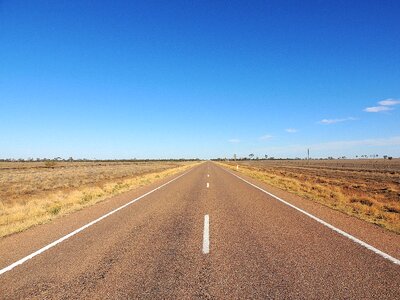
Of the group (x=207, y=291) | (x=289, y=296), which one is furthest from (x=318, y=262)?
(x=207, y=291)

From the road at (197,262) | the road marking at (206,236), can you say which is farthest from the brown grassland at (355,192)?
the road marking at (206,236)

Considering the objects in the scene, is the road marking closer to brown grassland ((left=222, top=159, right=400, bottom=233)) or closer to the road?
the road

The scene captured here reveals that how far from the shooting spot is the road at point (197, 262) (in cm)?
455

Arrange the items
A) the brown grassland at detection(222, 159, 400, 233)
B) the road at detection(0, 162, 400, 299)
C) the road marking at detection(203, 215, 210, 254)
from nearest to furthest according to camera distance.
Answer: the road at detection(0, 162, 400, 299)
the road marking at detection(203, 215, 210, 254)
the brown grassland at detection(222, 159, 400, 233)

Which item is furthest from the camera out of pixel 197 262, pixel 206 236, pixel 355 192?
pixel 355 192

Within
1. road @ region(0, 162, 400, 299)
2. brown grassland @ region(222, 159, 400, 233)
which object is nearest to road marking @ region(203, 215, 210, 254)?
road @ region(0, 162, 400, 299)

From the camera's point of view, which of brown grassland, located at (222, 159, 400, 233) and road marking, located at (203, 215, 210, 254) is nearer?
road marking, located at (203, 215, 210, 254)

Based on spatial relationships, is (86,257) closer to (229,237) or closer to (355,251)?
(229,237)

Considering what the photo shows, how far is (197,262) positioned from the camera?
5805mm

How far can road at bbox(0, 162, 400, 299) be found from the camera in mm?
4547

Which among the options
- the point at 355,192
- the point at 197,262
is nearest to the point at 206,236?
the point at 197,262

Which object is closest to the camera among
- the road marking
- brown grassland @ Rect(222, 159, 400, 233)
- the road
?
the road

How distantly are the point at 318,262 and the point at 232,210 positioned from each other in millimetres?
6136

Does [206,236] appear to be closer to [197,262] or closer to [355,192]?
[197,262]
